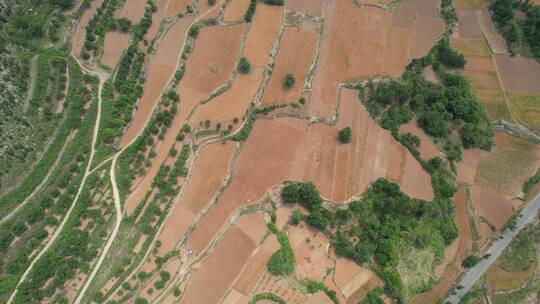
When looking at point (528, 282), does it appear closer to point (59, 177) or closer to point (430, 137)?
point (430, 137)

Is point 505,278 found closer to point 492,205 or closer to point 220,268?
point 492,205

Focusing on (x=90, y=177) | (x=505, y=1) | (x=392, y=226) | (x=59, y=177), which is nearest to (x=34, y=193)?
(x=59, y=177)

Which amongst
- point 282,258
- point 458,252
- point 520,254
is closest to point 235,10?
point 282,258

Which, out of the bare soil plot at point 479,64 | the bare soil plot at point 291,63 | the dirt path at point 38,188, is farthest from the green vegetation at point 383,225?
the dirt path at point 38,188

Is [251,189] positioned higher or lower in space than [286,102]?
lower

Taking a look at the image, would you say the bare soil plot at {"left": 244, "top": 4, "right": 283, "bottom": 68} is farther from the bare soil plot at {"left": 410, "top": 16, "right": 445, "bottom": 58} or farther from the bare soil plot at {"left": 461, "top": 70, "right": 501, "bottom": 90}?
the bare soil plot at {"left": 461, "top": 70, "right": 501, "bottom": 90}

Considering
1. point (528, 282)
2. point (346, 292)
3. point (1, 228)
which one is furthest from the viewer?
point (528, 282)
